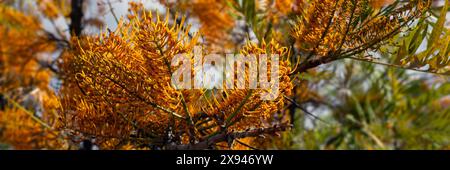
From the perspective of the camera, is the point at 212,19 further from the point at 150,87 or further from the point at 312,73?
the point at 150,87

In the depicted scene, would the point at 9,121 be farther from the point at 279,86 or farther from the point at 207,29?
the point at 279,86

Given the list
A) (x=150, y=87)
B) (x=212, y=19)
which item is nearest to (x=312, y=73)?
(x=212, y=19)

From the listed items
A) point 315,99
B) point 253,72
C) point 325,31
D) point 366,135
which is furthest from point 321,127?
point 253,72

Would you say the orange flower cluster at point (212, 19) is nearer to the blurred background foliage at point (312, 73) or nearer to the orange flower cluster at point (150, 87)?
the blurred background foliage at point (312, 73)

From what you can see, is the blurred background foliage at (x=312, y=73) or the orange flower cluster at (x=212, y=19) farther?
the orange flower cluster at (x=212, y=19)

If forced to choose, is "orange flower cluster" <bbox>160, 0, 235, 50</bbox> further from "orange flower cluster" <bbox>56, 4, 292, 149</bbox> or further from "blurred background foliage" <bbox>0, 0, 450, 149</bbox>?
"orange flower cluster" <bbox>56, 4, 292, 149</bbox>

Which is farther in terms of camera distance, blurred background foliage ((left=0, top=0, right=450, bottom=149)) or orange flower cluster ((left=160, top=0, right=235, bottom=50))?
orange flower cluster ((left=160, top=0, right=235, bottom=50))

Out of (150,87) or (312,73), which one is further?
(312,73)

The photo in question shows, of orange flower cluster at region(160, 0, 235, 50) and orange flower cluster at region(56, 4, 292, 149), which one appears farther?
orange flower cluster at region(160, 0, 235, 50)

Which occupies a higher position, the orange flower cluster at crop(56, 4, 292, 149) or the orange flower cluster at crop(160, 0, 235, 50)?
the orange flower cluster at crop(160, 0, 235, 50)

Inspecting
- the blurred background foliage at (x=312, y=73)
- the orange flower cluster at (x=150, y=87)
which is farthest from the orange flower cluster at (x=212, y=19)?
the orange flower cluster at (x=150, y=87)

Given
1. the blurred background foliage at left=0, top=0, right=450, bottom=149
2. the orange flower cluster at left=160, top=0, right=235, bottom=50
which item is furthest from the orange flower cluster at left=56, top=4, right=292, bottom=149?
the orange flower cluster at left=160, top=0, right=235, bottom=50
